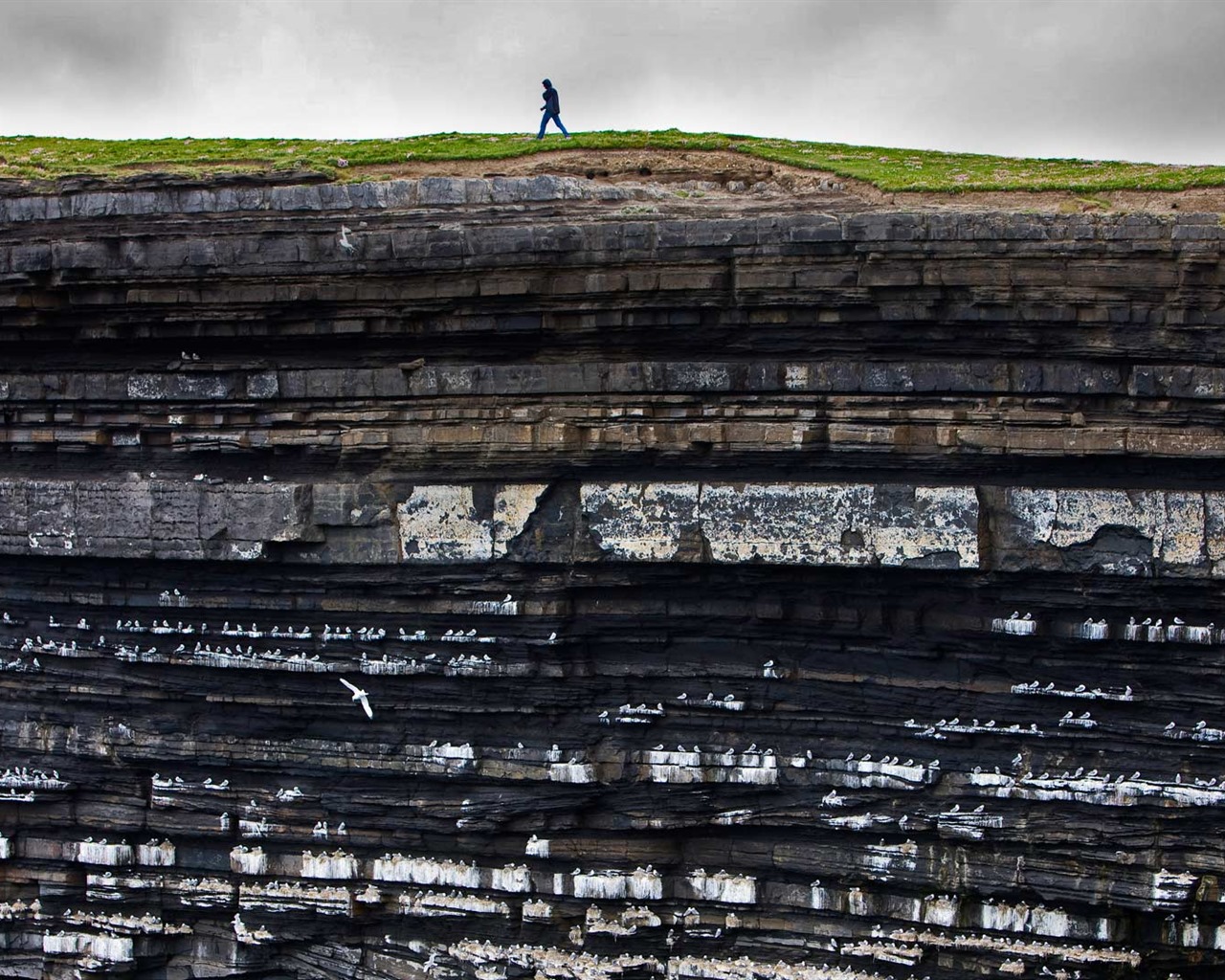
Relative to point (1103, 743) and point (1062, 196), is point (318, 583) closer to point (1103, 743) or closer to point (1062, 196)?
point (1103, 743)

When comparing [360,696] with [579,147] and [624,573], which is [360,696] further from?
[579,147]

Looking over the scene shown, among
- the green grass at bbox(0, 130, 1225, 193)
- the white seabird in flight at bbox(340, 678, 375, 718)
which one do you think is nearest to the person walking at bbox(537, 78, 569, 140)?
the green grass at bbox(0, 130, 1225, 193)

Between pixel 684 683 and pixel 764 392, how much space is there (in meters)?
3.10

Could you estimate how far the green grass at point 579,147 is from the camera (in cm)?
1321

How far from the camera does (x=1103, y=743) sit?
11.6m

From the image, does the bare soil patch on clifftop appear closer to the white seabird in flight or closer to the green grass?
the green grass

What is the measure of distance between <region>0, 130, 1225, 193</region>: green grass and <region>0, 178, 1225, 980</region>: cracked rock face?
5.32 feet

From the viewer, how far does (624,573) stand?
1177cm

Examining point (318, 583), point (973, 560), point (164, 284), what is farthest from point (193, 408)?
point (973, 560)

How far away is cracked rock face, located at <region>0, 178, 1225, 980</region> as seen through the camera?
1105cm

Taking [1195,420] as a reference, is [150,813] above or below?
below

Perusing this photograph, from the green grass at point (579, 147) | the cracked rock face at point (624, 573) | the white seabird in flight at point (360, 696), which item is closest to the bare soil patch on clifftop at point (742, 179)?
the green grass at point (579, 147)

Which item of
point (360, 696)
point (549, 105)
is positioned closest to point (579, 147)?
point (549, 105)

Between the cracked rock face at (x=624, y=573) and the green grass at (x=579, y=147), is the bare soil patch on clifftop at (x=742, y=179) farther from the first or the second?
the cracked rock face at (x=624, y=573)
